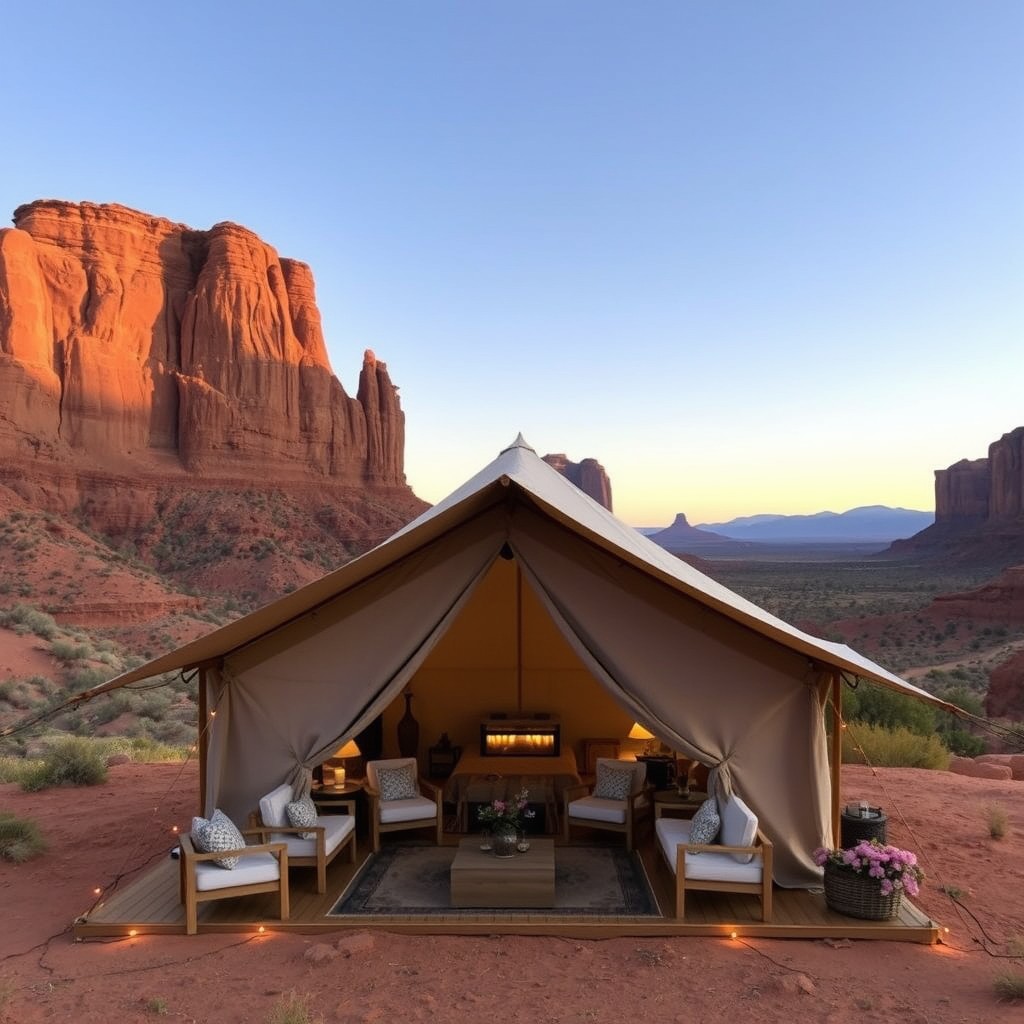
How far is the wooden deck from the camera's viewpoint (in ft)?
16.3

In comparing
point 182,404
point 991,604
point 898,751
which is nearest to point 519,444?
point 898,751

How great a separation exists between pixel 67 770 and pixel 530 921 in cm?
685

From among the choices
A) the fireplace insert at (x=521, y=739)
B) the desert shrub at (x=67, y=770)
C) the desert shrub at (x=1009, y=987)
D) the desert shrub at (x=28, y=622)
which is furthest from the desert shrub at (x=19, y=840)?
the desert shrub at (x=28, y=622)

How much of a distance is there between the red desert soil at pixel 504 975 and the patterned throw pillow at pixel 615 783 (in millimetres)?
1985

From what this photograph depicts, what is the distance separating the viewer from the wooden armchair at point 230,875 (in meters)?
4.94

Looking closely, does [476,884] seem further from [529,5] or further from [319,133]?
[319,133]

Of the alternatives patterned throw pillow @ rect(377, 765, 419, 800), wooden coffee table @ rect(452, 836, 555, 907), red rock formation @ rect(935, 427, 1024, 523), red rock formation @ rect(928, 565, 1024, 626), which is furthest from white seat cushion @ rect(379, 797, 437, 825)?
red rock formation @ rect(935, 427, 1024, 523)

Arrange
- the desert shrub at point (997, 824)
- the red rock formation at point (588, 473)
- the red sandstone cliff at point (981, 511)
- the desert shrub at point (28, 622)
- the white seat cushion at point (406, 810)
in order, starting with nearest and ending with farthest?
the white seat cushion at point (406, 810), the desert shrub at point (997, 824), the desert shrub at point (28, 622), the red sandstone cliff at point (981, 511), the red rock formation at point (588, 473)

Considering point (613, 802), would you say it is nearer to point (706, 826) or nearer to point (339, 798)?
point (706, 826)

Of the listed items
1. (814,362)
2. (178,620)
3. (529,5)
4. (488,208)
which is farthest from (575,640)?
(178,620)

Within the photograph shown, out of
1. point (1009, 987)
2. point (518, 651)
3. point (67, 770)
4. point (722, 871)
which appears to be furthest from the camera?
point (518, 651)

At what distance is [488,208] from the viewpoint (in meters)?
19.4

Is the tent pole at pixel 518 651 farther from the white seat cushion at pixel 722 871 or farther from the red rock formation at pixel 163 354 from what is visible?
the red rock formation at pixel 163 354

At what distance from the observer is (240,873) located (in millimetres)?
5031
